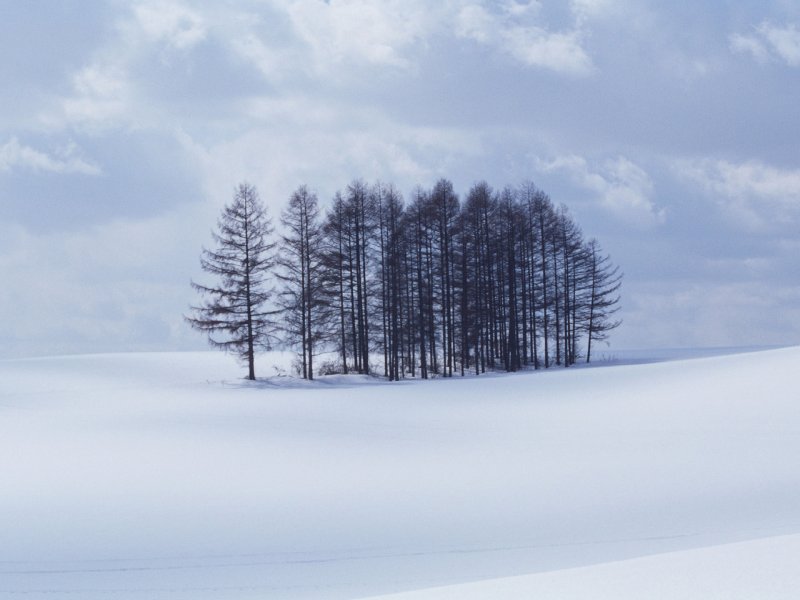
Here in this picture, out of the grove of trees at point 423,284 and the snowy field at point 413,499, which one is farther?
the grove of trees at point 423,284

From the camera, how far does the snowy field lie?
29.1 feet

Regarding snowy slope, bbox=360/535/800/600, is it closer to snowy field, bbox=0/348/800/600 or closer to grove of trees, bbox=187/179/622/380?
snowy field, bbox=0/348/800/600

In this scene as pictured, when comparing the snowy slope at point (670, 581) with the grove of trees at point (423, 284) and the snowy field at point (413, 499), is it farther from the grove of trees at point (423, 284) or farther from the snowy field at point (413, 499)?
the grove of trees at point (423, 284)

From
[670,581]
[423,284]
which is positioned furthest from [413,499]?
[423,284]

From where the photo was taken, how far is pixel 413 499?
12.7 meters

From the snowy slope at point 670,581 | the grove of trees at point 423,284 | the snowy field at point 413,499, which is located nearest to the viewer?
the snowy slope at point 670,581

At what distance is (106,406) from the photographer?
26281 millimetres

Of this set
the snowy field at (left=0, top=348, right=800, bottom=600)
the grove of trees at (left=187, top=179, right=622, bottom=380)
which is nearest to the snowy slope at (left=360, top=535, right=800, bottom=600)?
the snowy field at (left=0, top=348, right=800, bottom=600)

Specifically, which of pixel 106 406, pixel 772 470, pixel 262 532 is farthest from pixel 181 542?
pixel 106 406

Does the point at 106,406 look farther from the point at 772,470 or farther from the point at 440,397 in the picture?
the point at 772,470

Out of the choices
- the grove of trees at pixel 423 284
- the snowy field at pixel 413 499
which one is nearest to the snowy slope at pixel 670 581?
the snowy field at pixel 413 499

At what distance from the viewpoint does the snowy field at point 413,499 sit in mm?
8859

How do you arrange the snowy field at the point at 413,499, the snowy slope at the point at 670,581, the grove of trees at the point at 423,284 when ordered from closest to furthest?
the snowy slope at the point at 670,581 → the snowy field at the point at 413,499 → the grove of trees at the point at 423,284

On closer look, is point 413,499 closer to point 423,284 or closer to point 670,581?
point 670,581
